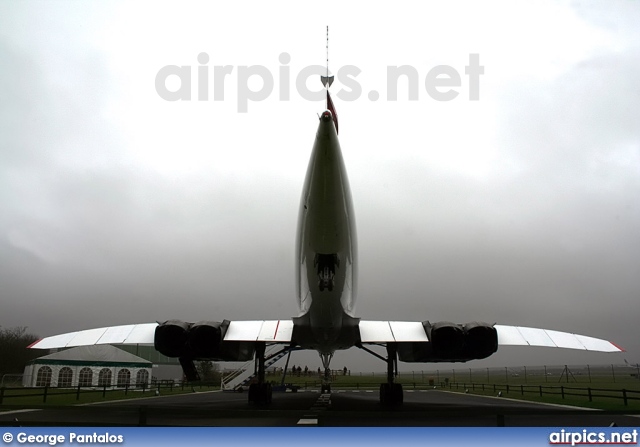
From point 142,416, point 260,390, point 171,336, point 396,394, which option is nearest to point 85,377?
point 260,390

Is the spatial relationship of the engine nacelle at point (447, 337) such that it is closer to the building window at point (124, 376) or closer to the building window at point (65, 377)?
the building window at point (65, 377)


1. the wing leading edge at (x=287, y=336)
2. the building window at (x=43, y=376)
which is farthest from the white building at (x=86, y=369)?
the wing leading edge at (x=287, y=336)

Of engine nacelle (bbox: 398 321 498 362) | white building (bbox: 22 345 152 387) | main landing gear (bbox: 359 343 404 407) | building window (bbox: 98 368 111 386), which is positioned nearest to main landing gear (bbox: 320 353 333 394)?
main landing gear (bbox: 359 343 404 407)

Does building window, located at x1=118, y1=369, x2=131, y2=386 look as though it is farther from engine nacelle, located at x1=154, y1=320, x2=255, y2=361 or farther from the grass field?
engine nacelle, located at x1=154, y1=320, x2=255, y2=361

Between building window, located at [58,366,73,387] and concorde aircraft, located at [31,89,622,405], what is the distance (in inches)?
805

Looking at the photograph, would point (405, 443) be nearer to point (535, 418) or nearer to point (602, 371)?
point (535, 418)

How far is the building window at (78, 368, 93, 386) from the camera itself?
3109cm

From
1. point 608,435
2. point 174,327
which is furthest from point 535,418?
point 174,327

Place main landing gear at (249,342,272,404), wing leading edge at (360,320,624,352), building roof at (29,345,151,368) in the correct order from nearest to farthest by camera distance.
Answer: wing leading edge at (360,320,624,352) → main landing gear at (249,342,272,404) → building roof at (29,345,151,368)

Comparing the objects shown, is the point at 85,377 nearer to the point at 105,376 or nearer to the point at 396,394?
the point at 105,376

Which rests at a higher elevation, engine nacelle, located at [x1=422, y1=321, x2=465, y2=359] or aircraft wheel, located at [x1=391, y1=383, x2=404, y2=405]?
engine nacelle, located at [x1=422, y1=321, x2=465, y2=359]

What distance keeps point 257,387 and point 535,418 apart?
10.6m

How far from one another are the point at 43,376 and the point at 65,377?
160 cm

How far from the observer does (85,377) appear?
1236 inches
